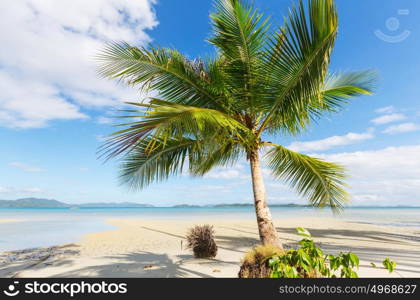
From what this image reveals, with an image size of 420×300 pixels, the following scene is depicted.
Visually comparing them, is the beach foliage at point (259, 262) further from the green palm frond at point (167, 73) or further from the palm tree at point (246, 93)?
the green palm frond at point (167, 73)

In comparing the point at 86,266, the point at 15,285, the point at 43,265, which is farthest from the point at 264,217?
the point at 43,265

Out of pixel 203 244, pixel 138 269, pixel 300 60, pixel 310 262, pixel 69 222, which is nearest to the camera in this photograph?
pixel 310 262

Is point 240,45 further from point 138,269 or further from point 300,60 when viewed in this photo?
point 138,269

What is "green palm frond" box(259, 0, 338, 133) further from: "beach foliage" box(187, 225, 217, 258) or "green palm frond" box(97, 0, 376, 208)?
"beach foliage" box(187, 225, 217, 258)

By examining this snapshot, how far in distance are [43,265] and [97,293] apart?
5.62 m

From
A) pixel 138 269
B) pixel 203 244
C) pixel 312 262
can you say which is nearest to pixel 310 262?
pixel 312 262

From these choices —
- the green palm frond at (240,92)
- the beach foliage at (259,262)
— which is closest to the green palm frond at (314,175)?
the green palm frond at (240,92)

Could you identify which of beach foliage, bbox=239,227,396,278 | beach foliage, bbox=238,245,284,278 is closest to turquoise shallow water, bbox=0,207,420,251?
beach foliage, bbox=238,245,284,278

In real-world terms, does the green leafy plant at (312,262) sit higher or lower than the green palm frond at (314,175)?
lower

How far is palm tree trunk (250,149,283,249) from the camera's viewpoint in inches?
189

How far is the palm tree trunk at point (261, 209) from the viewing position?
15.8 feet

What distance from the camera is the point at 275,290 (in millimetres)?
2545

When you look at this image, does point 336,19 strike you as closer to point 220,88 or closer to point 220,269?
point 220,88

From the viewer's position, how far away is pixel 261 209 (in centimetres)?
495
